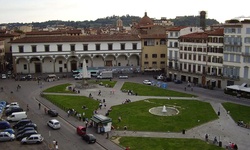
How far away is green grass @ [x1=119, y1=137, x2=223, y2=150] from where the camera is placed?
33.1 meters

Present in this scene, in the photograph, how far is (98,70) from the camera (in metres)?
84.4

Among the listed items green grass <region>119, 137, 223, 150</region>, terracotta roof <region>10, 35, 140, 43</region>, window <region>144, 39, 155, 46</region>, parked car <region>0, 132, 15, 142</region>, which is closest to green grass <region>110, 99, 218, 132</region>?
green grass <region>119, 137, 223, 150</region>

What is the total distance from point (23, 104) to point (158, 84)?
29297 mm

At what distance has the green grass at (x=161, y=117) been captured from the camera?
40.3 m

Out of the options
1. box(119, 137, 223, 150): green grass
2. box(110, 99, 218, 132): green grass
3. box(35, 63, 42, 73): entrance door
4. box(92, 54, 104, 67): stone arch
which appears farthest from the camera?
box(92, 54, 104, 67): stone arch

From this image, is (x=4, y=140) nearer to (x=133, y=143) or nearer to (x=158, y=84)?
(x=133, y=143)

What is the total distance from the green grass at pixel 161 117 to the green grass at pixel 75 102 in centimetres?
365

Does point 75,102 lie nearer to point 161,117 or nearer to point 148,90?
point 148,90

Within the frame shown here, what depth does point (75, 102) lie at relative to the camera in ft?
178

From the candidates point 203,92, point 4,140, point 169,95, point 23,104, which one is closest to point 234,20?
point 203,92

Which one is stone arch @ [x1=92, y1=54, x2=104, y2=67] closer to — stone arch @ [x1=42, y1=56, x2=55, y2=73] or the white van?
stone arch @ [x1=42, y1=56, x2=55, y2=73]

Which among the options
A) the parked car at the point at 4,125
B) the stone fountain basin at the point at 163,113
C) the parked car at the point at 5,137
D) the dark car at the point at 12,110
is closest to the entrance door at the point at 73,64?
the dark car at the point at 12,110

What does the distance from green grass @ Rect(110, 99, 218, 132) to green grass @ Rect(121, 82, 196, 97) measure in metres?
5.34

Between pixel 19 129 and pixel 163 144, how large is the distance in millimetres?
17569
